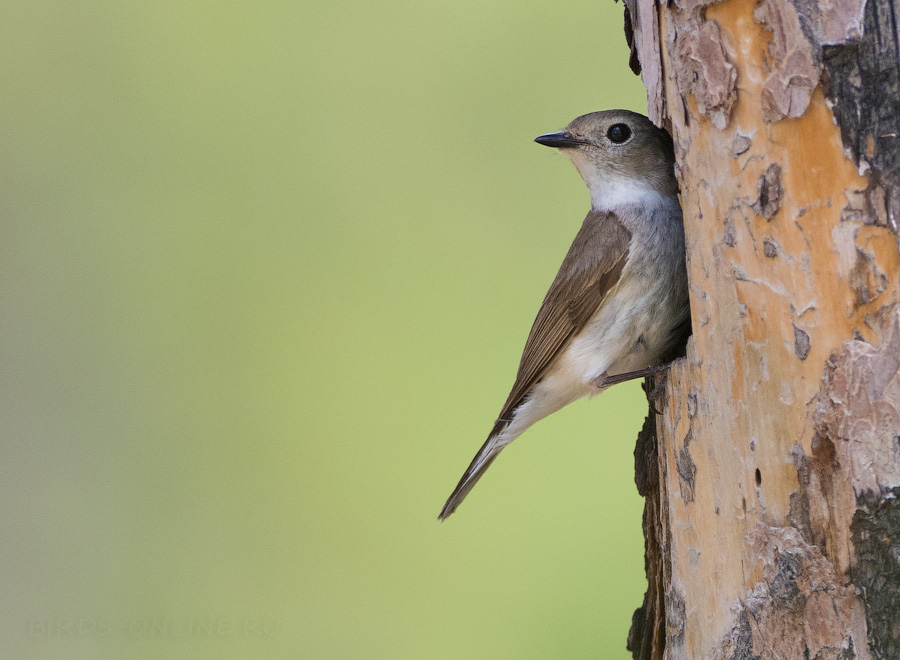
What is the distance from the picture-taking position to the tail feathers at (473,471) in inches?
159

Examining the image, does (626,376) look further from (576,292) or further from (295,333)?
(295,333)

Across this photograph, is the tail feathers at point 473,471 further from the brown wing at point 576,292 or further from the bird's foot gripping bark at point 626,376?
the bird's foot gripping bark at point 626,376

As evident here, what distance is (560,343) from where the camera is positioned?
12.2 feet

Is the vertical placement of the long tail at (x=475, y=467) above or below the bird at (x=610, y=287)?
below

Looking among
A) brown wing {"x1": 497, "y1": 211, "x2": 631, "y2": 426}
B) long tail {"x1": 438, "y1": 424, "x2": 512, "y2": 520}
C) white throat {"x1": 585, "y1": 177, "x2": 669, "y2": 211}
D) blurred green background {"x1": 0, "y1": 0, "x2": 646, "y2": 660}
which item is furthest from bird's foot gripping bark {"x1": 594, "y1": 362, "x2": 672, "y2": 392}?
blurred green background {"x1": 0, "y1": 0, "x2": 646, "y2": 660}

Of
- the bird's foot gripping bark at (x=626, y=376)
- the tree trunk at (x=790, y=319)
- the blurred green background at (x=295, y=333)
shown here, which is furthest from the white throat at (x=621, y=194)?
the blurred green background at (x=295, y=333)

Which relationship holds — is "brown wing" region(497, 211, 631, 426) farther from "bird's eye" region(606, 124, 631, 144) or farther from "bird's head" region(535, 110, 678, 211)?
"bird's eye" region(606, 124, 631, 144)

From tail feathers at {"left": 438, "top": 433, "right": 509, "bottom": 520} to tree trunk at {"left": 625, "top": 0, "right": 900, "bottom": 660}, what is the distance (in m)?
1.22

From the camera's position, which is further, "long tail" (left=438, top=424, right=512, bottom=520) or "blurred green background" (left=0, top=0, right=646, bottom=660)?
"blurred green background" (left=0, top=0, right=646, bottom=660)

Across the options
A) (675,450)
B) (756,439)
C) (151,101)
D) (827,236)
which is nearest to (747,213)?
(827,236)

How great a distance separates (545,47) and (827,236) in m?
4.93

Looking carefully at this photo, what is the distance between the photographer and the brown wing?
358 centimetres

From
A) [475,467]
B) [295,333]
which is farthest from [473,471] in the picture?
[295,333]

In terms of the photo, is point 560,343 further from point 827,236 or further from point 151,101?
point 151,101
